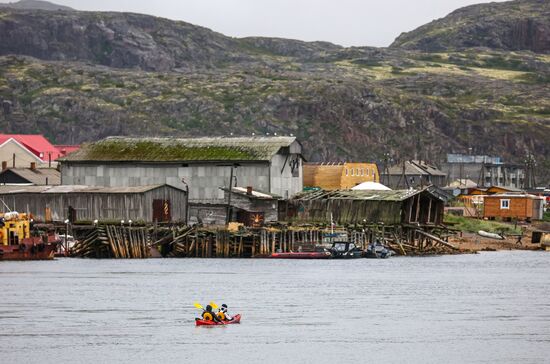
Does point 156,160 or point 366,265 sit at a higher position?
point 156,160

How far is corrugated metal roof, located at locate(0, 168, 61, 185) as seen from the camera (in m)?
136

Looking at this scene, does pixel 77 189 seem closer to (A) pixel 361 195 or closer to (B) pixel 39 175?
(B) pixel 39 175

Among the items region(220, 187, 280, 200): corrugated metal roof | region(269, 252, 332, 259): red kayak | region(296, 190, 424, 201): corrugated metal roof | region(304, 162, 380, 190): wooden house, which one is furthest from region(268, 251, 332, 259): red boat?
region(304, 162, 380, 190): wooden house

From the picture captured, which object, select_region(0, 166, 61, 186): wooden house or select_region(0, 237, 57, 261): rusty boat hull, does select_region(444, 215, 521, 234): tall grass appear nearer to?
select_region(0, 166, 61, 186): wooden house

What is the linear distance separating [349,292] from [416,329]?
1767cm

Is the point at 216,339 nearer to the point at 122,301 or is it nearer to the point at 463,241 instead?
the point at 122,301

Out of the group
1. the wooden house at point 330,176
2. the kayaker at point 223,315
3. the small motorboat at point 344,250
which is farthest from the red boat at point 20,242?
the wooden house at point 330,176

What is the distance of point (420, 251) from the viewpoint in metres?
115

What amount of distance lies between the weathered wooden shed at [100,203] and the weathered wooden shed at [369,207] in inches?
490

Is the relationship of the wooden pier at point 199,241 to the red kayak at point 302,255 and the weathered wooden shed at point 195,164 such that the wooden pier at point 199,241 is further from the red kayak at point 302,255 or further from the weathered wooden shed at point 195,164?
the weathered wooden shed at point 195,164

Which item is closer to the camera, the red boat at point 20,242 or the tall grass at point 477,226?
the red boat at point 20,242

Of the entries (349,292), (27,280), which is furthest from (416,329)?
(27,280)

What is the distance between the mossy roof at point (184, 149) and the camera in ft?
396

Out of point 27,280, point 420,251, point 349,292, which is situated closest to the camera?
point 349,292
